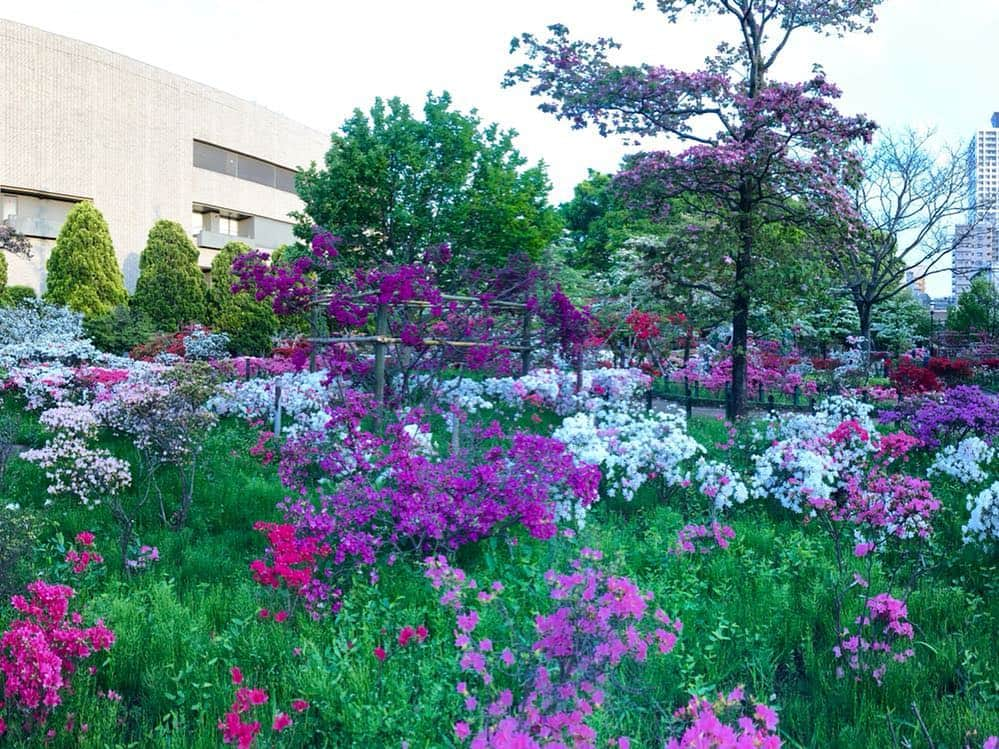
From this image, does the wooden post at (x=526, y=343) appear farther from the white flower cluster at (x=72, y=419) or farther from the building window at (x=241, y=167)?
the building window at (x=241, y=167)

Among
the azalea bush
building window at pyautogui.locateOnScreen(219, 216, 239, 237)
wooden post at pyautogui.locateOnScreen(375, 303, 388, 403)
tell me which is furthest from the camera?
building window at pyautogui.locateOnScreen(219, 216, 239, 237)

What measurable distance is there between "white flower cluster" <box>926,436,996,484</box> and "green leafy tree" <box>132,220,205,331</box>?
77.4 feet

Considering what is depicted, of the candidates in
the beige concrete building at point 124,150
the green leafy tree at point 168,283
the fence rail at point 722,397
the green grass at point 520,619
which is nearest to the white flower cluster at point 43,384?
the green grass at point 520,619

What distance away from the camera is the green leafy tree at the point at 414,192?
19016mm

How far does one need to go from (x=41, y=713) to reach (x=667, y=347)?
18.1 metres

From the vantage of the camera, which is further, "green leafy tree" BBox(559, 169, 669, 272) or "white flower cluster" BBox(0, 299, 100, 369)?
"green leafy tree" BBox(559, 169, 669, 272)

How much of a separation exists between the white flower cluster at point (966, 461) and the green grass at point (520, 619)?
1.05 m

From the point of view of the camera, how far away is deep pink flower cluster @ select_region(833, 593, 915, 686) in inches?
147

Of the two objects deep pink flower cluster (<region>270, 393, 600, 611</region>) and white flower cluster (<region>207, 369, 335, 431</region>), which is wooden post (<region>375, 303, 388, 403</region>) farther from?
deep pink flower cluster (<region>270, 393, 600, 611</region>)

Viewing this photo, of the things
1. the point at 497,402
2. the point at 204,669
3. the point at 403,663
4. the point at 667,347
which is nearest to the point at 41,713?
the point at 204,669

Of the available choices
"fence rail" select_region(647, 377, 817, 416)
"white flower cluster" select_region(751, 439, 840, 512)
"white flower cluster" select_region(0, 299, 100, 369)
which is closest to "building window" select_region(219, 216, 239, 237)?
"white flower cluster" select_region(0, 299, 100, 369)

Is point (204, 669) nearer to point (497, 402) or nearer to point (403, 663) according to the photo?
point (403, 663)

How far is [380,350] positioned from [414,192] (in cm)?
1073

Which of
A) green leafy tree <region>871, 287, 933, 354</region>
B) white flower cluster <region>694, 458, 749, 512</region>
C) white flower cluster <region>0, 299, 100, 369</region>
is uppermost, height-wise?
green leafy tree <region>871, 287, 933, 354</region>
